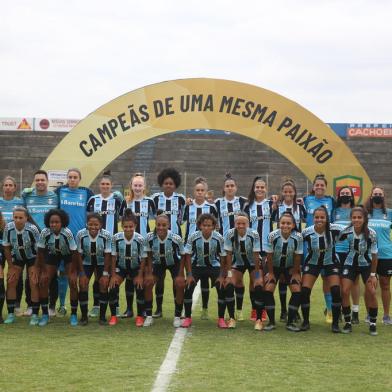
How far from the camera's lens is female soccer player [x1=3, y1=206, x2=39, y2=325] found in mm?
7680

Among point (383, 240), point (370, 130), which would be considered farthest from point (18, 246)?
point (370, 130)

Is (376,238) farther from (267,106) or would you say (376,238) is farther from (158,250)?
(267,106)

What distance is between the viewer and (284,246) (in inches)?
295

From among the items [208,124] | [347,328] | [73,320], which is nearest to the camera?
[347,328]

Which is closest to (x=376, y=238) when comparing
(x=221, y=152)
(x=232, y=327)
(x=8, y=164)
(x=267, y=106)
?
(x=232, y=327)

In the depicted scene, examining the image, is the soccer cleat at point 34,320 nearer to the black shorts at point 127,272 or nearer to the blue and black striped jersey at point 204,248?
the black shorts at point 127,272

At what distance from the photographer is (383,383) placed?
5273 mm

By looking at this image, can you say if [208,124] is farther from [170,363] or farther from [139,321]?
[170,363]

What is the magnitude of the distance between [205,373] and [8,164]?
34977 mm

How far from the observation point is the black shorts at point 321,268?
24.5ft

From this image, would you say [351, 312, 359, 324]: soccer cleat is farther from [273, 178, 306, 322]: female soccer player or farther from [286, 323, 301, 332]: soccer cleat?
[286, 323, 301, 332]: soccer cleat

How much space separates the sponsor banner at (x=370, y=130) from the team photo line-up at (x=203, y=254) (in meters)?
30.7

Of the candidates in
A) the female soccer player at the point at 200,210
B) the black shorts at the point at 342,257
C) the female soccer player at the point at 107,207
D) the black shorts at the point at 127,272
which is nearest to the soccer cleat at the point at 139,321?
the black shorts at the point at 127,272

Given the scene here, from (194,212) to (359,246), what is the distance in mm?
1837
